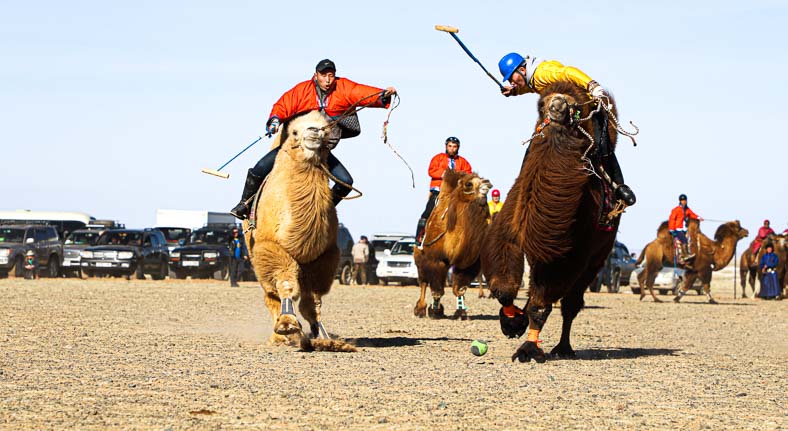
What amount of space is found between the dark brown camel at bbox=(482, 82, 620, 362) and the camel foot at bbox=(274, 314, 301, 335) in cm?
171

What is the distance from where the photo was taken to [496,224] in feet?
34.8

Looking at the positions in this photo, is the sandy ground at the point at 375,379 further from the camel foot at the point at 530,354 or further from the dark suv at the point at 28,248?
the dark suv at the point at 28,248

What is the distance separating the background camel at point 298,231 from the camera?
11.0 meters

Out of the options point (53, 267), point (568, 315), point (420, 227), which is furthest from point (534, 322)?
point (53, 267)

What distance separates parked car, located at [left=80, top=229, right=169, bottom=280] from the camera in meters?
41.3

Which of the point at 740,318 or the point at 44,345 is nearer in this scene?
the point at 44,345

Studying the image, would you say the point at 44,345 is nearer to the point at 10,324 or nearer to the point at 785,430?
the point at 10,324

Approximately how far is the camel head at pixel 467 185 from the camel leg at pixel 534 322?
6661mm

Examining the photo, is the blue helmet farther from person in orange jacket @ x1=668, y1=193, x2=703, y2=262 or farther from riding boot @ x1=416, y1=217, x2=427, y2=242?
person in orange jacket @ x1=668, y1=193, x2=703, y2=262

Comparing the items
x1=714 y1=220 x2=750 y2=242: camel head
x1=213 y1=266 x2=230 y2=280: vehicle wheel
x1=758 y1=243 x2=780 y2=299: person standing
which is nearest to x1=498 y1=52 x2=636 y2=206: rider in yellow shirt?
x1=714 y1=220 x2=750 y2=242: camel head

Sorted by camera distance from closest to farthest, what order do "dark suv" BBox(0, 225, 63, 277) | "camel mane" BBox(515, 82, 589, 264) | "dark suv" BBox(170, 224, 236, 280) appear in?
"camel mane" BBox(515, 82, 589, 264)
"dark suv" BBox(0, 225, 63, 277)
"dark suv" BBox(170, 224, 236, 280)

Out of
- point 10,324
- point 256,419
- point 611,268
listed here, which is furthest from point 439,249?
point 611,268

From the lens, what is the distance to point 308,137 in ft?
36.7

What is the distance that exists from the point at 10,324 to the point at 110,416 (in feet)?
27.9
